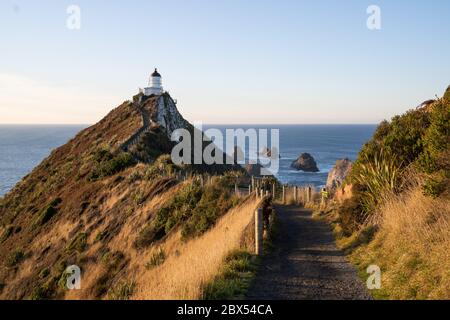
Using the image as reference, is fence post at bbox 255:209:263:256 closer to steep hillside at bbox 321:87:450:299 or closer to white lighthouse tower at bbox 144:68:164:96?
steep hillside at bbox 321:87:450:299

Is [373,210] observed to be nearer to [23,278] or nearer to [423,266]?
[423,266]

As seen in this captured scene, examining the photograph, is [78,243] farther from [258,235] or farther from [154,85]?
[154,85]

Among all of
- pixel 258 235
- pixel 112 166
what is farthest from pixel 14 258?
pixel 258 235

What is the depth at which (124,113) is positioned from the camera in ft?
176

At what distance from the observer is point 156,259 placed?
601 inches

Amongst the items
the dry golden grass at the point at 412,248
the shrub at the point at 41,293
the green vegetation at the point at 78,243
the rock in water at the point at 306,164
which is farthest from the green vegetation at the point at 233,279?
the rock in water at the point at 306,164

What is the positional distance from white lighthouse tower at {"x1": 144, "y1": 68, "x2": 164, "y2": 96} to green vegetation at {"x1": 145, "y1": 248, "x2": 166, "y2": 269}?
162 ft

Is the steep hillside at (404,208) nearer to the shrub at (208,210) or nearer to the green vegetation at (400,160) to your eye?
the green vegetation at (400,160)

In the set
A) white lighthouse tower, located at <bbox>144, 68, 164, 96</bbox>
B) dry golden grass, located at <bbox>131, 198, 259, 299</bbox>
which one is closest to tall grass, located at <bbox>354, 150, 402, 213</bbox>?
dry golden grass, located at <bbox>131, 198, 259, 299</bbox>

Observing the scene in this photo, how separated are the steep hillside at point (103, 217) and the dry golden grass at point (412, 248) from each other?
17.0 feet

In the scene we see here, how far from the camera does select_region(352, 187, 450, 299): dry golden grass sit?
26.6ft

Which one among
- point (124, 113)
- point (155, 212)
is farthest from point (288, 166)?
point (155, 212)

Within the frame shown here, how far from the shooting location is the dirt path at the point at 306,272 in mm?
8977
